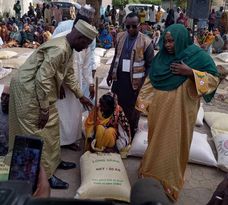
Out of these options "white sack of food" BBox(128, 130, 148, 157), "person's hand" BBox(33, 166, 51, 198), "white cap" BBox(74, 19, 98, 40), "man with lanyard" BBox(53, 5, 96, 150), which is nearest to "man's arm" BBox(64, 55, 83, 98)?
"man with lanyard" BBox(53, 5, 96, 150)

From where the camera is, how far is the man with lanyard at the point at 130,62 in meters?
3.89

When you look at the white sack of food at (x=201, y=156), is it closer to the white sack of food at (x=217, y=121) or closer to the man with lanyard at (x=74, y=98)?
the white sack of food at (x=217, y=121)

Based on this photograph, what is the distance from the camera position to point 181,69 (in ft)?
9.03

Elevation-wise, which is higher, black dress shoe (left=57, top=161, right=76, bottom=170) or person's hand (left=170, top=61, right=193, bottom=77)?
person's hand (left=170, top=61, right=193, bottom=77)

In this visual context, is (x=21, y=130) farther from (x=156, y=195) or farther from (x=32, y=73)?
(x=156, y=195)

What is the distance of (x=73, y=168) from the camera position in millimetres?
3594

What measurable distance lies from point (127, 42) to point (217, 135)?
1.49 m

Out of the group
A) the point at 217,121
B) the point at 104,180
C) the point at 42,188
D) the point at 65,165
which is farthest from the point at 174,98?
the point at 217,121

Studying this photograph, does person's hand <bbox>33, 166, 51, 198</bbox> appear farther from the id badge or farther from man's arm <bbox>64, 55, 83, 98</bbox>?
the id badge

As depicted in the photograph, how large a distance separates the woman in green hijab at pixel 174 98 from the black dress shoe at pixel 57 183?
0.70m

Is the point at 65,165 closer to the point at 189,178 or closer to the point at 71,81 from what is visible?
the point at 71,81

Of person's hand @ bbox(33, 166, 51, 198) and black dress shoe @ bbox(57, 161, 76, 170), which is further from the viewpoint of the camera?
black dress shoe @ bbox(57, 161, 76, 170)

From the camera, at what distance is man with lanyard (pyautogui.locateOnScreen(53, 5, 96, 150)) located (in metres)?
3.66

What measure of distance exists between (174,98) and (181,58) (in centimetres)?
30
